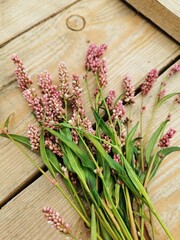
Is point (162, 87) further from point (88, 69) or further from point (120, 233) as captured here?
point (120, 233)

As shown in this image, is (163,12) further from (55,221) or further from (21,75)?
(55,221)

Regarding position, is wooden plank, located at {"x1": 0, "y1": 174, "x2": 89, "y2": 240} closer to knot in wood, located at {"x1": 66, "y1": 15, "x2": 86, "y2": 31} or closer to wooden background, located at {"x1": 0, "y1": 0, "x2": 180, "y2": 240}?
wooden background, located at {"x1": 0, "y1": 0, "x2": 180, "y2": 240}

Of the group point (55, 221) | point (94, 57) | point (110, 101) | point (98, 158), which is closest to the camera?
point (55, 221)

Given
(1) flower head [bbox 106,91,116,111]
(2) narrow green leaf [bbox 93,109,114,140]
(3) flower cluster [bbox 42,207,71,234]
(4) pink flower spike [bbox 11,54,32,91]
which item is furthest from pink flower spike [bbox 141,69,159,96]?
(3) flower cluster [bbox 42,207,71,234]

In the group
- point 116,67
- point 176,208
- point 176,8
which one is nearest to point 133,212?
point 176,208

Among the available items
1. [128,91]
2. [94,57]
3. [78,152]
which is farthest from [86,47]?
[78,152]

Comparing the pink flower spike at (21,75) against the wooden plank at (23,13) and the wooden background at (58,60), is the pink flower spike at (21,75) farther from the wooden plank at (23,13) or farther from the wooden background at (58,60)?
the wooden plank at (23,13)

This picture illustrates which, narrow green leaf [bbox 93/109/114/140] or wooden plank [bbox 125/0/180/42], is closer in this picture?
narrow green leaf [bbox 93/109/114/140]
